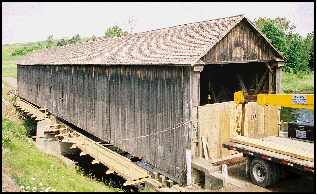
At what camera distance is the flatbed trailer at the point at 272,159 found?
10.1 metres

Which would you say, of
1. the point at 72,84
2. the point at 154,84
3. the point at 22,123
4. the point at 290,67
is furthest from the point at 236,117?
the point at 290,67

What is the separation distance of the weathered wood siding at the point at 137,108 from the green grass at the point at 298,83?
30.3 metres

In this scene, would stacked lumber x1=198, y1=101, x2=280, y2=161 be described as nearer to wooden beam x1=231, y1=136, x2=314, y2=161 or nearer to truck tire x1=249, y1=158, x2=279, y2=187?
wooden beam x1=231, y1=136, x2=314, y2=161

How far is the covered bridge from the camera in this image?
41.9ft

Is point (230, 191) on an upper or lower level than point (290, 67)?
lower

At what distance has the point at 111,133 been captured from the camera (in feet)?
56.9

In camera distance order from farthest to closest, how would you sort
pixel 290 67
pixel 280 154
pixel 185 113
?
pixel 290 67 < pixel 185 113 < pixel 280 154

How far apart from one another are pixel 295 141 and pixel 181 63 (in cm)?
451

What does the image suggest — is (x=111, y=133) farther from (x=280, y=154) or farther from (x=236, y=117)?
(x=280, y=154)

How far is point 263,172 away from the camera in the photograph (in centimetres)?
1131

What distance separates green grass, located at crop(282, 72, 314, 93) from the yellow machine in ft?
110

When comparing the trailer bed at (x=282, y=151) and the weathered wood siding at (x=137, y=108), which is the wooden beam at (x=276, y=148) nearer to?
the trailer bed at (x=282, y=151)

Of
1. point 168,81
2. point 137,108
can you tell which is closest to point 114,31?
point 137,108

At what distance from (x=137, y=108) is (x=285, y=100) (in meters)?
5.84
